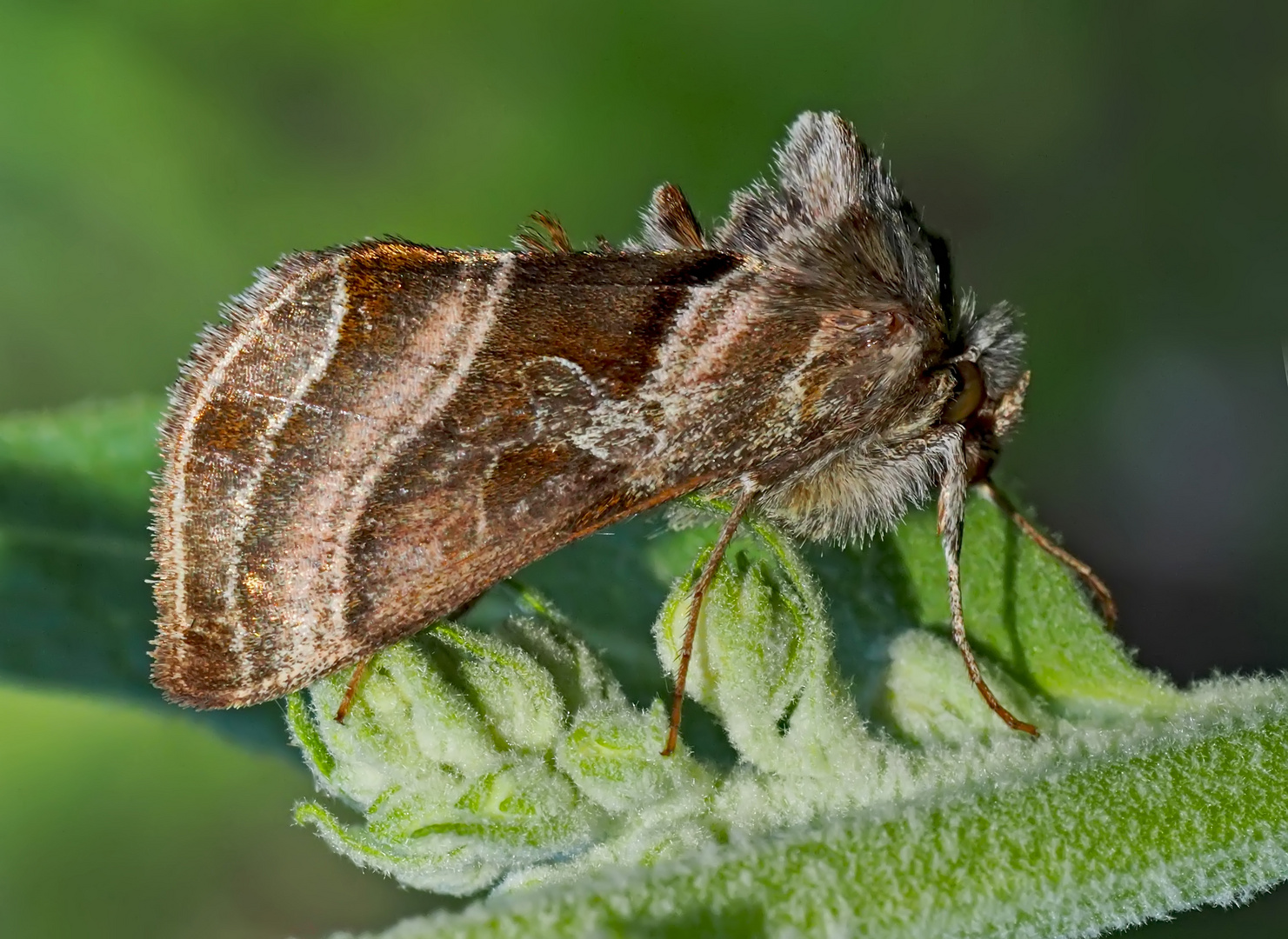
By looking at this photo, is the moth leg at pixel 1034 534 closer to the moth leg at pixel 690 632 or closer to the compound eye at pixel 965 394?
the compound eye at pixel 965 394

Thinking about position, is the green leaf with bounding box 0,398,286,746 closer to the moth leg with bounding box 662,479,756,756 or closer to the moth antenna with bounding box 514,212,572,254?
the moth antenna with bounding box 514,212,572,254

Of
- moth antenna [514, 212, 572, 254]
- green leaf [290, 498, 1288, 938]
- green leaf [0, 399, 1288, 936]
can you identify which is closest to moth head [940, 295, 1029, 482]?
green leaf [0, 399, 1288, 936]

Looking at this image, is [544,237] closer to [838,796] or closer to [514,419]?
[514,419]

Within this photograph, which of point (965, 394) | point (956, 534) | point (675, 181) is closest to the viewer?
point (956, 534)

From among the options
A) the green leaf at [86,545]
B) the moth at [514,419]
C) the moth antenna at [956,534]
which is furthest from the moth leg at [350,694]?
the moth antenna at [956,534]

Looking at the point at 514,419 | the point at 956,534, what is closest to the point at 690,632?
the point at 514,419

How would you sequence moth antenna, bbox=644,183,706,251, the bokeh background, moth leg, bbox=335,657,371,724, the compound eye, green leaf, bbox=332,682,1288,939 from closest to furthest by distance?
1. green leaf, bbox=332,682,1288,939
2. moth leg, bbox=335,657,371,724
3. the compound eye
4. moth antenna, bbox=644,183,706,251
5. the bokeh background

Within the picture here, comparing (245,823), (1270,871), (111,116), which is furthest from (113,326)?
(1270,871)
